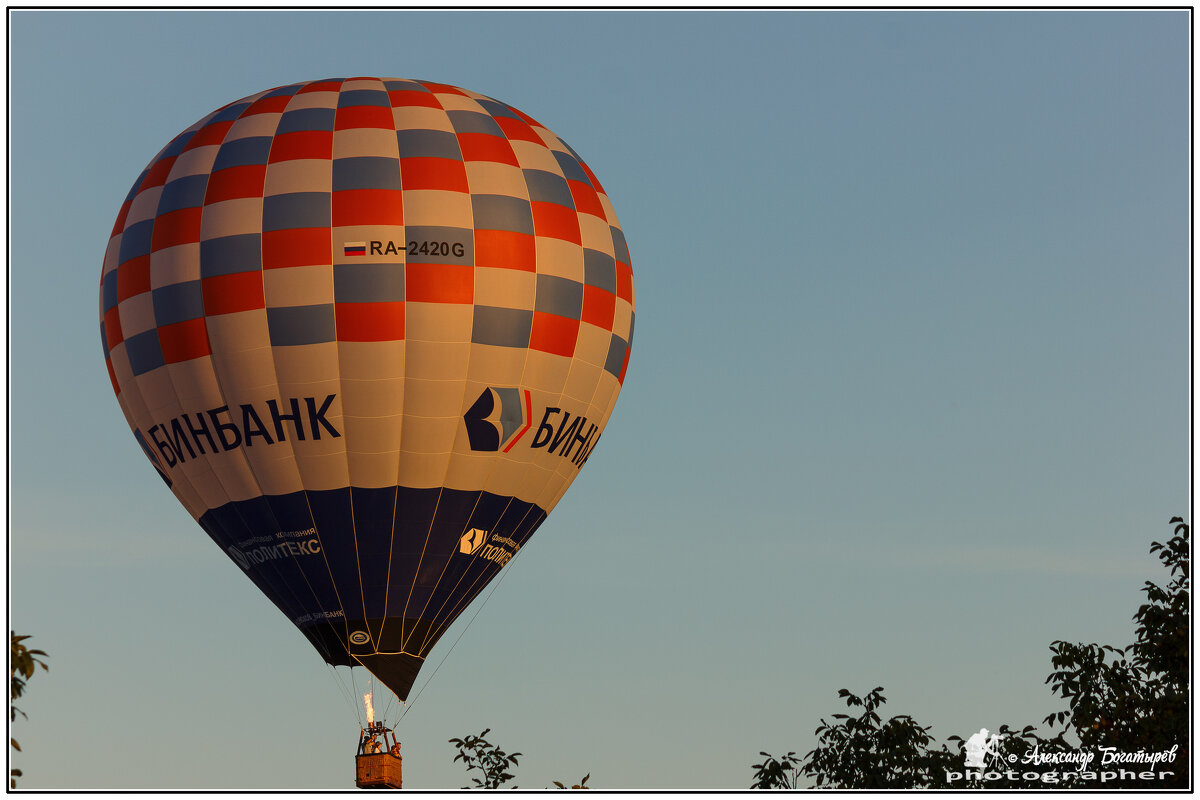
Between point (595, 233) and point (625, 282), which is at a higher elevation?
point (595, 233)

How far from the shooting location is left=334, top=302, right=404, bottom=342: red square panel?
2864 cm

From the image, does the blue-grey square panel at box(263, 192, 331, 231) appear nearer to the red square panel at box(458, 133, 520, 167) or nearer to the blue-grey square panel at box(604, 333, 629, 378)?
the red square panel at box(458, 133, 520, 167)

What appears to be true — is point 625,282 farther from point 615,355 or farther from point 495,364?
point 495,364

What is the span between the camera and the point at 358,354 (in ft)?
94.0

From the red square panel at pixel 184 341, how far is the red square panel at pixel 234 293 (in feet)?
0.95

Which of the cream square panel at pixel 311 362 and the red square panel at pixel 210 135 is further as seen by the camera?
the red square panel at pixel 210 135

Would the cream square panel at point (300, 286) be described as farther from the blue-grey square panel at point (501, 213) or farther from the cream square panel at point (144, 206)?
the cream square panel at point (144, 206)

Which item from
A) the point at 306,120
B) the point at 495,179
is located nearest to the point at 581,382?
the point at 495,179

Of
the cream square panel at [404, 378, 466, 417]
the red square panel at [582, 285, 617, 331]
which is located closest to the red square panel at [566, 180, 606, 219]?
the red square panel at [582, 285, 617, 331]

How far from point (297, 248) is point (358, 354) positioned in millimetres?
1779

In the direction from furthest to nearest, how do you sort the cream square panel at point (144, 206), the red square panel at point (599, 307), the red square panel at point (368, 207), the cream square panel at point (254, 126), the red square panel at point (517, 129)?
the red square panel at point (517, 129) < the red square panel at point (599, 307) < the cream square panel at point (144, 206) < the cream square panel at point (254, 126) < the red square panel at point (368, 207)

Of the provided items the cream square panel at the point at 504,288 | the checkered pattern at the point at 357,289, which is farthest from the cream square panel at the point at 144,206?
the cream square panel at the point at 504,288

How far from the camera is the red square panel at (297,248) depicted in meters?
28.8

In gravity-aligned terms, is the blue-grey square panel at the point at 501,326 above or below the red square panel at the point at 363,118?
below
